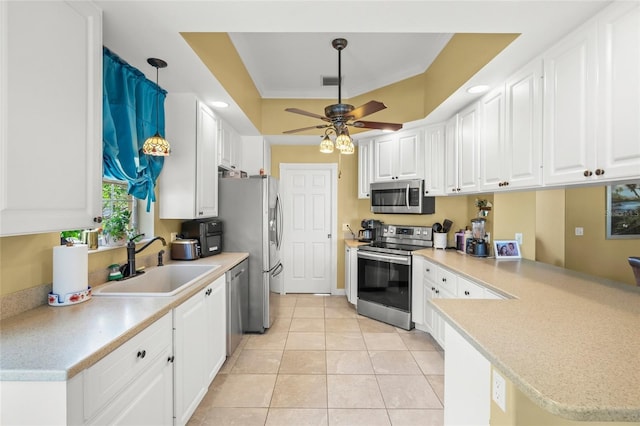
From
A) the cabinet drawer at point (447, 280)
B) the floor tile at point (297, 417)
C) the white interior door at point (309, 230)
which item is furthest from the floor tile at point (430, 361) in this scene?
the white interior door at point (309, 230)

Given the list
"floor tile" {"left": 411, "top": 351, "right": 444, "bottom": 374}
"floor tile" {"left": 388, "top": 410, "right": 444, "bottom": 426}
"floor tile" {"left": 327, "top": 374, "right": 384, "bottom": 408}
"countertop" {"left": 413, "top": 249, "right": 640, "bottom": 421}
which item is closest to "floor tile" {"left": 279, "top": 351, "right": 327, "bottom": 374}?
"floor tile" {"left": 327, "top": 374, "right": 384, "bottom": 408}

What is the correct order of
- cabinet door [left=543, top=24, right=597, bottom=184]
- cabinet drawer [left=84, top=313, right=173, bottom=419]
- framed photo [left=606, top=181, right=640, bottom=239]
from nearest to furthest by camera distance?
cabinet drawer [left=84, top=313, right=173, bottom=419] < cabinet door [left=543, top=24, right=597, bottom=184] < framed photo [left=606, top=181, right=640, bottom=239]

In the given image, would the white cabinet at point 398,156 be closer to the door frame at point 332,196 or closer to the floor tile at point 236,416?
the door frame at point 332,196

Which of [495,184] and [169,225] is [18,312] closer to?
[169,225]

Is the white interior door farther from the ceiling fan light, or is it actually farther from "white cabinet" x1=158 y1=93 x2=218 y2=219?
"white cabinet" x1=158 y1=93 x2=218 y2=219

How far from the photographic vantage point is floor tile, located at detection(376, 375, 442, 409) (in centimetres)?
207

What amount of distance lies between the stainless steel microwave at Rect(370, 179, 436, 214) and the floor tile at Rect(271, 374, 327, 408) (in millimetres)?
2190

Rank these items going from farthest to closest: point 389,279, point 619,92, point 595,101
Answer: point 389,279 → point 595,101 → point 619,92

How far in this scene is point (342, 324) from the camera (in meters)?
3.46

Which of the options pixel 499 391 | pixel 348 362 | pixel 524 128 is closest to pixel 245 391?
pixel 348 362

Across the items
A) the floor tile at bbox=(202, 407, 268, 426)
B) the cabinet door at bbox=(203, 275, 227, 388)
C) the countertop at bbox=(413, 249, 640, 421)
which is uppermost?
the countertop at bbox=(413, 249, 640, 421)

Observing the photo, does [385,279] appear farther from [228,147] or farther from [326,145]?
[228,147]

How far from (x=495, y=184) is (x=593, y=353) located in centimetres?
166

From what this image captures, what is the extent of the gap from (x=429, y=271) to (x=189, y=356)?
2.30 meters
